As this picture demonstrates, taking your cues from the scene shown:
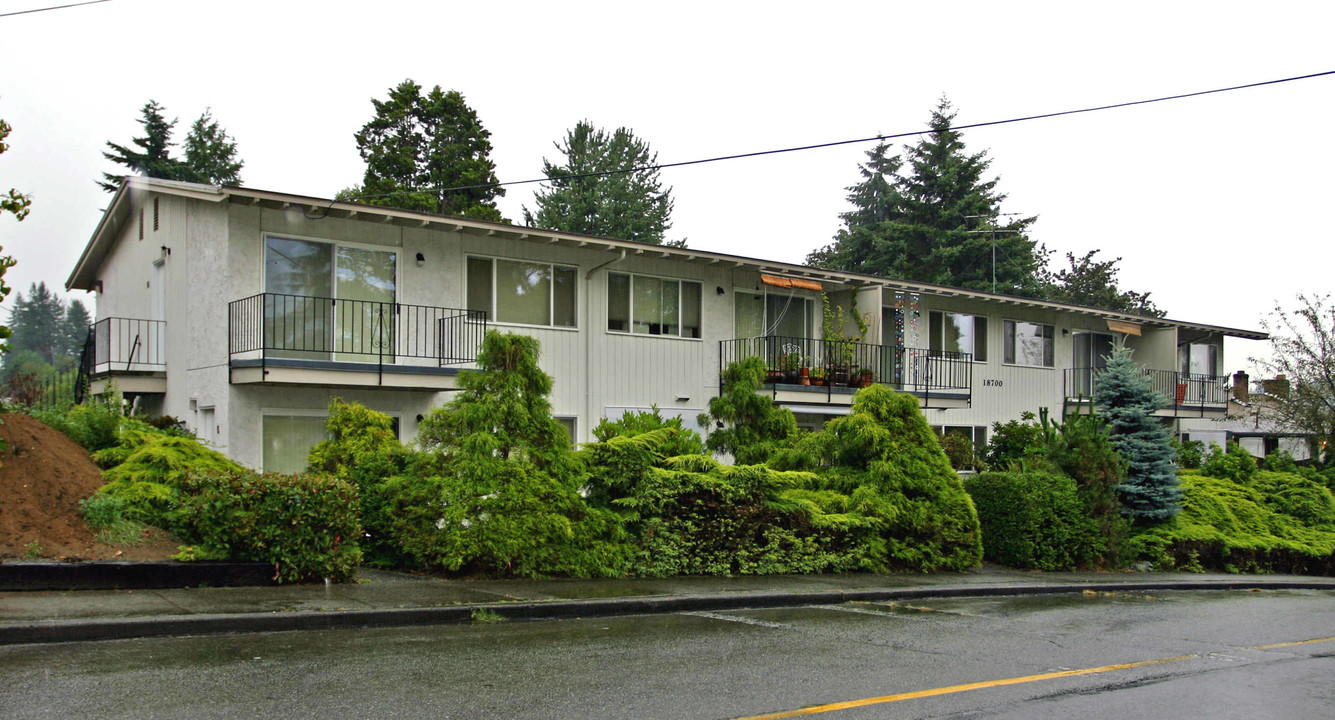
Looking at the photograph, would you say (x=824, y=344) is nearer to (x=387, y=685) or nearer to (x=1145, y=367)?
(x=1145, y=367)

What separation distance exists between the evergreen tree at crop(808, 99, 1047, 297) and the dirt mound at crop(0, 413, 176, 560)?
142 ft

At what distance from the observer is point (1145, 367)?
106 ft

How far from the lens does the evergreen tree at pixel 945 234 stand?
5041 centimetres

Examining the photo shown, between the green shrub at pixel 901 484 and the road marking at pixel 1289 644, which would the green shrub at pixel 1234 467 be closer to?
the green shrub at pixel 901 484

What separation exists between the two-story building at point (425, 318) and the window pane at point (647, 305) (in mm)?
32

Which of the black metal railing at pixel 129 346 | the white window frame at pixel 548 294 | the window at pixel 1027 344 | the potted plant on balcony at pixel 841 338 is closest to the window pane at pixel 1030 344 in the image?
the window at pixel 1027 344

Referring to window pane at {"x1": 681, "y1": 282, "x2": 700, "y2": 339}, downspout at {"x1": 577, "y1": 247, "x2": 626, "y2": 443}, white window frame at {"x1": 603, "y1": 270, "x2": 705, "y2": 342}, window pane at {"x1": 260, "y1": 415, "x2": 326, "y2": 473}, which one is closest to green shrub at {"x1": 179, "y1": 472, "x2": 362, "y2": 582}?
window pane at {"x1": 260, "y1": 415, "x2": 326, "y2": 473}

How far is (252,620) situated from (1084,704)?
21.5 feet

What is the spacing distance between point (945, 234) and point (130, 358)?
130ft

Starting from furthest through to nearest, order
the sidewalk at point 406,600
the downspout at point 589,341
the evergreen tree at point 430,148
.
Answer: the evergreen tree at point 430,148 < the downspout at point 589,341 < the sidewalk at point 406,600

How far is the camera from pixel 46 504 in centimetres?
1065

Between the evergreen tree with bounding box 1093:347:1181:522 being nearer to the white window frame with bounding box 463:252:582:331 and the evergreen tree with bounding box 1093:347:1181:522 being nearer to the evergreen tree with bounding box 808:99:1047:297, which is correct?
the white window frame with bounding box 463:252:582:331

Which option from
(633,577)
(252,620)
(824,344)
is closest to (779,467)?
(633,577)

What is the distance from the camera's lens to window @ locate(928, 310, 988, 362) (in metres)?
26.3
